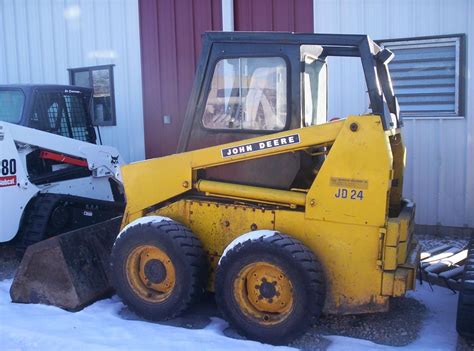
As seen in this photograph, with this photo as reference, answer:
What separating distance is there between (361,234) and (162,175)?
182 cm

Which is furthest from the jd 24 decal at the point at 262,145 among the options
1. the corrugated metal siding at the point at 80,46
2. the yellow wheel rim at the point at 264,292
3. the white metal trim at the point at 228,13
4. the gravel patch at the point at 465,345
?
the corrugated metal siding at the point at 80,46

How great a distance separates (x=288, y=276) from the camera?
4.17 m

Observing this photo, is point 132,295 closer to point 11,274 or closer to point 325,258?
point 325,258

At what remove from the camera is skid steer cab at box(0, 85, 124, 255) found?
6.22 meters

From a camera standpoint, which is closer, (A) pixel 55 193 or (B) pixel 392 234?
(B) pixel 392 234

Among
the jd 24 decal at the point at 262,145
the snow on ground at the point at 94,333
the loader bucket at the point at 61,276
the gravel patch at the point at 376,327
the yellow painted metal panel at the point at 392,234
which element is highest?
the jd 24 decal at the point at 262,145

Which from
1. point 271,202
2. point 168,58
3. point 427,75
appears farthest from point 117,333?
point 168,58

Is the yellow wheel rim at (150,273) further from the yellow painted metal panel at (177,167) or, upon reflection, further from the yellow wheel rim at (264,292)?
the yellow wheel rim at (264,292)

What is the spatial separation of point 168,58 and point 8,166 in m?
4.00

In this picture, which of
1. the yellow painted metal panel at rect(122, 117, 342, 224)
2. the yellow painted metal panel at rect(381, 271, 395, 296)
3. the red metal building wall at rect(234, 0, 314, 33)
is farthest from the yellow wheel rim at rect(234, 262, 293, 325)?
the red metal building wall at rect(234, 0, 314, 33)

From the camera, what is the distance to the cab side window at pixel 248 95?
178 inches

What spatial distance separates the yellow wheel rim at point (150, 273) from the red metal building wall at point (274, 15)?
4.80 metres

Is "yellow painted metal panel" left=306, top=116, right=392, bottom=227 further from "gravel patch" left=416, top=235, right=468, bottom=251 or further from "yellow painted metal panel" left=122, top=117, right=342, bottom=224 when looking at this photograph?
"gravel patch" left=416, top=235, right=468, bottom=251

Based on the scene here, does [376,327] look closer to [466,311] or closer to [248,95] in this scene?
[466,311]
